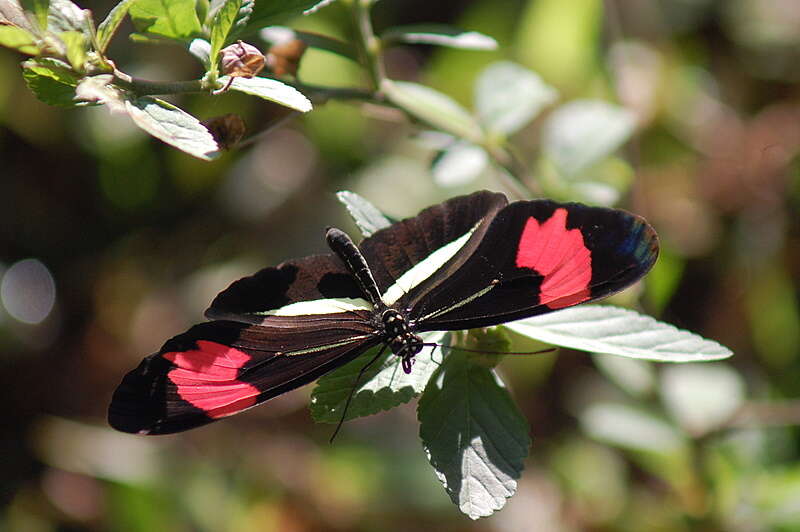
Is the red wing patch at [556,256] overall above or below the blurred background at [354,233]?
above

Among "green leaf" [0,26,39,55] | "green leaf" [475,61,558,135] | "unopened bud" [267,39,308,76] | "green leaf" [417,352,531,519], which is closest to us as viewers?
"green leaf" [0,26,39,55]

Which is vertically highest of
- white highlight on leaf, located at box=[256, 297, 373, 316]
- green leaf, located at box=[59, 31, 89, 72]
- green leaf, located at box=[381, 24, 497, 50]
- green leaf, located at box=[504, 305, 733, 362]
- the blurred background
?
green leaf, located at box=[59, 31, 89, 72]

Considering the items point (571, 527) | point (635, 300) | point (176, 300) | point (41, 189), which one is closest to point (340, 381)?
point (635, 300)

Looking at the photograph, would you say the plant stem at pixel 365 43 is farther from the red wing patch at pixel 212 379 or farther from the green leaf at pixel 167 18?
the red wing patch at pixel 212 379

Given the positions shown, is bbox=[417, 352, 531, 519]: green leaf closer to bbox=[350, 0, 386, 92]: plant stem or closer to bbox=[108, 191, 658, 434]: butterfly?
bbox=[108, 191, 658, 434]: butterfly

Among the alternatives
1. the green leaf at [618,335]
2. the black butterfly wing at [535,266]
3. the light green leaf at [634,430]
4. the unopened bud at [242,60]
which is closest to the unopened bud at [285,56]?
the unopened bud at [242,60]

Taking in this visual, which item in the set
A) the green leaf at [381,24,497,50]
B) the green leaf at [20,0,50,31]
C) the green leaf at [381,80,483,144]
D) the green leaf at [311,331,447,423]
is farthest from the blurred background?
the green leaf at [20,0,50,31]
